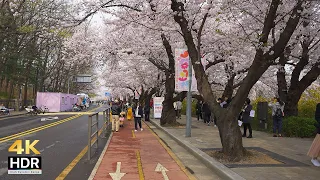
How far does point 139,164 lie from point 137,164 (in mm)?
55

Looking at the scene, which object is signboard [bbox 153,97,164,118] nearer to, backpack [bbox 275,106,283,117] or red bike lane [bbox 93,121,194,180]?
backpack [bbox 275,106,283,117]

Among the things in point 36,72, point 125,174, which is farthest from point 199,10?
point 36,72

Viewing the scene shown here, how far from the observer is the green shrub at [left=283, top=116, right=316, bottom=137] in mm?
13586

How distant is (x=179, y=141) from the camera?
40.9 ft

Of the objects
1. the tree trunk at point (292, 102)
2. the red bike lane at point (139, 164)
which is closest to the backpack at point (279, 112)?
the tree trunk at point (292, 102)

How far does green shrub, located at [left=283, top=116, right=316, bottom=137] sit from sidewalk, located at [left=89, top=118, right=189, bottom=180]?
641 cm

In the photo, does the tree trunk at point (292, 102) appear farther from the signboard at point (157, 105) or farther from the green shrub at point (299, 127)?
the signboard at point (157, 105)

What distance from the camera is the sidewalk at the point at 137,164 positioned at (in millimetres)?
6996

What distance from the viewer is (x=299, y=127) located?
13.7 m

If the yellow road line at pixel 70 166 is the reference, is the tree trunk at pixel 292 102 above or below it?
above

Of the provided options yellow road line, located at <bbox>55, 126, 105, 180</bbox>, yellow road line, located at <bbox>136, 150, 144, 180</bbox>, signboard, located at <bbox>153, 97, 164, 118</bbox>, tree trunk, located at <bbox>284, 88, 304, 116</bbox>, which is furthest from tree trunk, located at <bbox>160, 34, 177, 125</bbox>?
yellow road line, located at <bbox>55, 126, 105, 180</bbox>

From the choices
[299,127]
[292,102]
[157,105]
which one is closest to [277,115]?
[299,127]

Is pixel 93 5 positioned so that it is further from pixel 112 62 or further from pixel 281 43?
pixel 112 62

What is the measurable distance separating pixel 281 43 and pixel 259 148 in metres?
3.92
